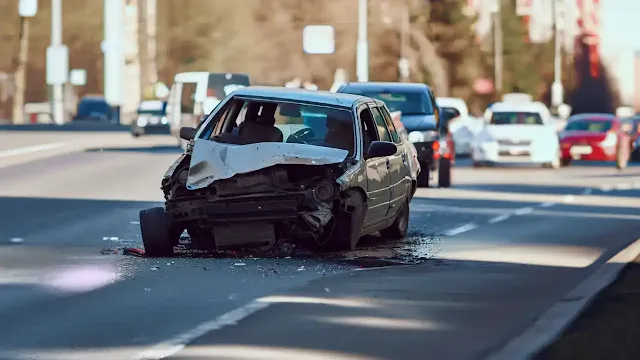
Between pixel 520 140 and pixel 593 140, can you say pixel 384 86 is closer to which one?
pixel 520 140

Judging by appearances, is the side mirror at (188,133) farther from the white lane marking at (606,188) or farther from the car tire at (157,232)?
the white lane marking at (606,188)

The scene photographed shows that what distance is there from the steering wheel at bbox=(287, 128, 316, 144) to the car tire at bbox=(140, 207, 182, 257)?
69.0 inches

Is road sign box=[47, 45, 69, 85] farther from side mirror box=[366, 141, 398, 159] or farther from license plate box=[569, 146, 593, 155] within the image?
side mirror box=[366, 141, 398, 159]

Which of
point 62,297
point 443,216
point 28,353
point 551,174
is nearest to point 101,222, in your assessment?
point 443,216

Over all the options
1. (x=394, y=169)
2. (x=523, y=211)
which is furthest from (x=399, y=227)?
(x=523, y=211)

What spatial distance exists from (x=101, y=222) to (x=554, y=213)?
6.65 metres

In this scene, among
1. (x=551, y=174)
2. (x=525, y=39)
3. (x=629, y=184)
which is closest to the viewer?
(x=629, y=184)

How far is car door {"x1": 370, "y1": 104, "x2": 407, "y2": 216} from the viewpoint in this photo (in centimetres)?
1888

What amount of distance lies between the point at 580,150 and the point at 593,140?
58 centimetres

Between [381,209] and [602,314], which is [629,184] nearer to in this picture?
[381,209]

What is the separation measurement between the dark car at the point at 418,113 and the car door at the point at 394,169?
10119mm

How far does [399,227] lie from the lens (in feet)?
64.5

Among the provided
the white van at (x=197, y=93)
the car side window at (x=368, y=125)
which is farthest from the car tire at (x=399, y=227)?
the white van at (x=197, y=93)

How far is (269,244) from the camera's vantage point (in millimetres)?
17000
